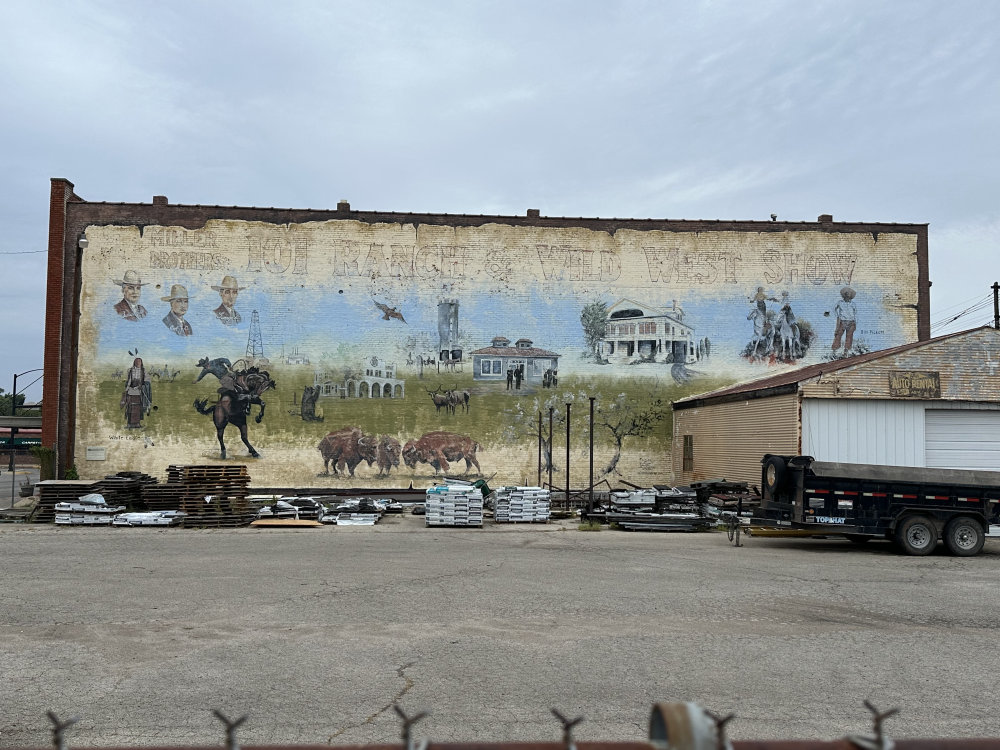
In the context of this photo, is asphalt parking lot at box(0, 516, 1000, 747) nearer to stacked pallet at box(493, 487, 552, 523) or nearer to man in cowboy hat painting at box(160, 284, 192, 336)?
stacked pallet at box(493, 487, 552, 523)

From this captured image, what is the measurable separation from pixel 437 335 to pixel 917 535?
1860 cm

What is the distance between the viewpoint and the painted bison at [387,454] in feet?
100

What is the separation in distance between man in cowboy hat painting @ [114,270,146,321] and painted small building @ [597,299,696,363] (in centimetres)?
1729

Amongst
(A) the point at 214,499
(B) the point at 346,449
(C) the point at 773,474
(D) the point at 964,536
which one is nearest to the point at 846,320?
(C) the point at 773,474

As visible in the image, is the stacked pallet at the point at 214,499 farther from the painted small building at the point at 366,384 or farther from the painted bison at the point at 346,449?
the painted small building at the point at 366,384

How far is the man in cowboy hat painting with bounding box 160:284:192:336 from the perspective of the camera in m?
31.0

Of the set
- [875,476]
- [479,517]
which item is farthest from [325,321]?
[875,476]

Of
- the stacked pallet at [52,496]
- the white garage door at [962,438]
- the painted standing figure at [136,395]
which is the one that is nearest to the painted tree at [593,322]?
the white garage door at [962,438]

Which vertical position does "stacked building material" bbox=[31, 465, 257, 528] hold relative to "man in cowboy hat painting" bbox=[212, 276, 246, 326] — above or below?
below

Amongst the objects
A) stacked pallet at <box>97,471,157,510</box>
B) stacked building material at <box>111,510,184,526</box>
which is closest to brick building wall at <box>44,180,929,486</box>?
stacked pallet at <box>97,471,157,510</box>

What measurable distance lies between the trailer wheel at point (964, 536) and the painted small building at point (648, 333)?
15.7 m

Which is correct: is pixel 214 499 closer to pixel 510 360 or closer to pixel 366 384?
pixel 366 384

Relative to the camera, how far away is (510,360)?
3150 centimetres

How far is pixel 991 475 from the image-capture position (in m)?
17.7
